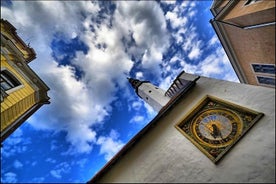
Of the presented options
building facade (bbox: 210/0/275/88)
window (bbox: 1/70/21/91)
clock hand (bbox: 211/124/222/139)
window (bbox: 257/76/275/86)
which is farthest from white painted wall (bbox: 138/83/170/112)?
window (bbox: 1/70/21/91)

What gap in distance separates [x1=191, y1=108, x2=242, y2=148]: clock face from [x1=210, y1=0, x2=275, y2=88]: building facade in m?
7.20

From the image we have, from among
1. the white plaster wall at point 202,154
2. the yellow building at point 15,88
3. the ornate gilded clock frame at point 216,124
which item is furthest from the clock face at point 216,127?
the yellow building at point 15,88

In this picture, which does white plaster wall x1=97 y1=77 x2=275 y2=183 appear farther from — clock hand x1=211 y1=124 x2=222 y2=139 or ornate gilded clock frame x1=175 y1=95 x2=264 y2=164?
clock hand x1=211 y1=124 x2=222 y2=139

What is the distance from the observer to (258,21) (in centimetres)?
1145

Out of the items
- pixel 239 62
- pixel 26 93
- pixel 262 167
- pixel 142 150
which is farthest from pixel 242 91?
Answer: pixel 26 93

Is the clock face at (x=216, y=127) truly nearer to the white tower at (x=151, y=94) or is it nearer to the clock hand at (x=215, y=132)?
the clock hand at (x=215, y=132)

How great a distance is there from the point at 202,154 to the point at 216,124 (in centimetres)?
148

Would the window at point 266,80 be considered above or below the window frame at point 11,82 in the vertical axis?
below

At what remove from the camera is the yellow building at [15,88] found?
30.1 feet

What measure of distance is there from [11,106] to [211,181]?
391 inches

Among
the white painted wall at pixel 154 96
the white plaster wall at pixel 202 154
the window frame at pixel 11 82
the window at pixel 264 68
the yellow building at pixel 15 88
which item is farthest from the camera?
the white painted wall at pixel 154 96

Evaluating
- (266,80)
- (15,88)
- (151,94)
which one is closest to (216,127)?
(266,80)

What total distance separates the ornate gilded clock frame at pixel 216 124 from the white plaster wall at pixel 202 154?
0.19m

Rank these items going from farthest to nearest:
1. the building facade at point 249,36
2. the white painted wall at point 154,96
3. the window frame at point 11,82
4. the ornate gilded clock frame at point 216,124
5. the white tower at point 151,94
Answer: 1. the white tower at point 151,94
2. the white painted wall at point 154,96
3. the building facade at point 249,36
4. the window frame at point 11,82
5. the ornate gilded clock frame at point 216,124
